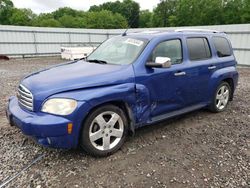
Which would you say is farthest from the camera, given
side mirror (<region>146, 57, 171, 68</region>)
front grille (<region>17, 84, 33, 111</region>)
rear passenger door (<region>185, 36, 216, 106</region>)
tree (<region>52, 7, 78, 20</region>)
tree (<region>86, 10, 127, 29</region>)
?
tree (<region>52, 7, 78, 20</region>)

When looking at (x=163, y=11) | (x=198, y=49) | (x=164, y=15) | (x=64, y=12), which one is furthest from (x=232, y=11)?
(x=64, y=12)

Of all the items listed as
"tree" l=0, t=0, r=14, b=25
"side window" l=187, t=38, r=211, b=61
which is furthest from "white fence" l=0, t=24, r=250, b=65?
"tree" l=0, t=0, r=14, b=25

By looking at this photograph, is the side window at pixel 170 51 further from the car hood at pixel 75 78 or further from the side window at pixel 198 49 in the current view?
the car hood at pixel 75 78

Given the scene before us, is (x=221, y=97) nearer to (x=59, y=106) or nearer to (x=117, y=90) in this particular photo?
(x=117, y=90)

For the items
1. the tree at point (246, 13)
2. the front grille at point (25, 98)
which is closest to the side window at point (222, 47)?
the front grille at point (25, 98)

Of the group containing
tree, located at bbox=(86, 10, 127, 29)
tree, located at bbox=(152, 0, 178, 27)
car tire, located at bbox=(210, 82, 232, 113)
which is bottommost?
car tire, located at bbox=(210, 82, 232, 113)

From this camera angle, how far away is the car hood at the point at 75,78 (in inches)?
120

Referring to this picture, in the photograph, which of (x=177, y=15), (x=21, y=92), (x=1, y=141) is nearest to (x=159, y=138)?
(x=21, y=92)

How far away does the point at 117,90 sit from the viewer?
3316 millimetres

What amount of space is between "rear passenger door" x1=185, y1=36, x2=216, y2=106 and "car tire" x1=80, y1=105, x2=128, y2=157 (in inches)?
61.3

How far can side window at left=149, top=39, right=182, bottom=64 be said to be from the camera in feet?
12.8

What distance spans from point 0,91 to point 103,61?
16.6 feet

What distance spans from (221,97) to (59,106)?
12.4 ft

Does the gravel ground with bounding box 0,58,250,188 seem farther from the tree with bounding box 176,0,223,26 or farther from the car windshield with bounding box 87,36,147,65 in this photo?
the tree with bounding box 176,0,223,26
